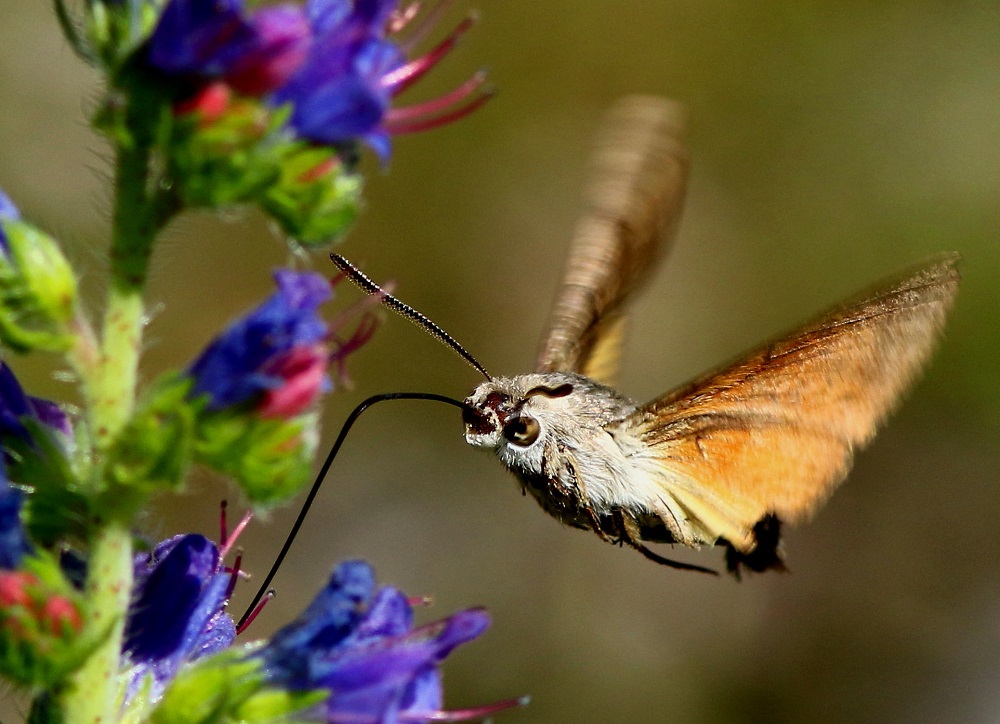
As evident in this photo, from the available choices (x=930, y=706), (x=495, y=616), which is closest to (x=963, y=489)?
(x=930, y=706)

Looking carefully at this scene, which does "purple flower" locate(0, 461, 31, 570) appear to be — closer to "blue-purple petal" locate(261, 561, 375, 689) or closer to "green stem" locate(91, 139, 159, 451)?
"green stem" locate(91, 139, 159, 451)

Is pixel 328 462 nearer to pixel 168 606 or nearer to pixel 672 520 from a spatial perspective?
pixel 168 606

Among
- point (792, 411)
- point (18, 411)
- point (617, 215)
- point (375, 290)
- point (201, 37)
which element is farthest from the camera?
point (617, 215)

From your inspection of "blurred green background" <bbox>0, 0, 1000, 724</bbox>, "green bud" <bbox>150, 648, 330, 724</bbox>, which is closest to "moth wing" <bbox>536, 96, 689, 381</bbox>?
"green bud" <bbox>150, 648, 330, 724</bbox>

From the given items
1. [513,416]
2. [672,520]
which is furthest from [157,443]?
[672,520]

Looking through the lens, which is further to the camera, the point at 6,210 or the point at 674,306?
the point at 674,306

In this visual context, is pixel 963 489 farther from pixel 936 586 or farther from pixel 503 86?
pixel 503 86
